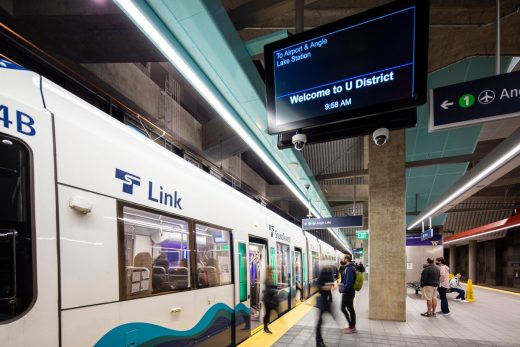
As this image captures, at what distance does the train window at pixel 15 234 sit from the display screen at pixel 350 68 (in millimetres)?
2219

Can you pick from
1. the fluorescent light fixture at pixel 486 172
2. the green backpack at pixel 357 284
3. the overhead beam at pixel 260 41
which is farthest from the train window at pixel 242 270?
the fluorescent light fixture at pixel 486 172

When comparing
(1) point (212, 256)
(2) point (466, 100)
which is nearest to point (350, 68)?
(2) point (466, 100)

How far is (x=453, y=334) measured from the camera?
650cm

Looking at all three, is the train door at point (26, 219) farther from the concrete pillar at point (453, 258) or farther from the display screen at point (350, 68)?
the concrete pillar at point (453, 258)

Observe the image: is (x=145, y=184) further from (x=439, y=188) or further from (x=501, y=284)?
(x=501, y=284)

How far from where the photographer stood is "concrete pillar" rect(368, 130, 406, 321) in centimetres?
760

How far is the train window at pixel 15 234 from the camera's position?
185cm

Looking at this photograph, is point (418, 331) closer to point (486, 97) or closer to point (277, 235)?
point (277, 235)

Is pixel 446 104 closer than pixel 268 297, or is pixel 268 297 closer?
pixel 446 104

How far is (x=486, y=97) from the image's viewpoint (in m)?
2.98

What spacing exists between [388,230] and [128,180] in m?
6.72

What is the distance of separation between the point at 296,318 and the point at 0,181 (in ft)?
23.2

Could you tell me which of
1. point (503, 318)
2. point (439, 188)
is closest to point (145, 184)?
point (503, 318)

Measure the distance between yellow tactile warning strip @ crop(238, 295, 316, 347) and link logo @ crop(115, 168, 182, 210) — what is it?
300cm
